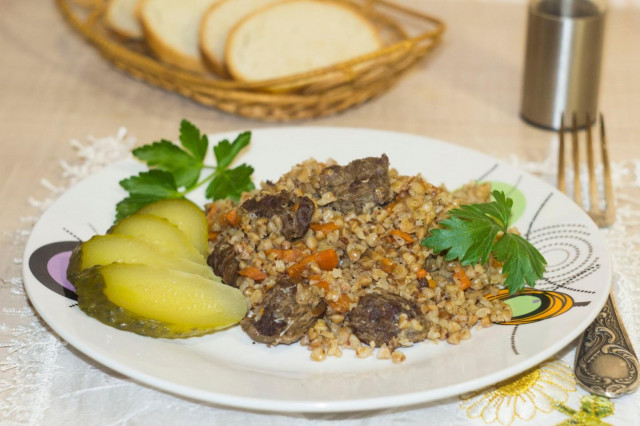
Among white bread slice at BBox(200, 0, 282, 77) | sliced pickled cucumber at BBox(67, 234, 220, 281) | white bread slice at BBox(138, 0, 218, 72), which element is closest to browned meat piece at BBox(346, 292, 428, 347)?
sliced pickled cucumber at BBox(67, 234, 220, 281)

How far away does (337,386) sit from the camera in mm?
2270

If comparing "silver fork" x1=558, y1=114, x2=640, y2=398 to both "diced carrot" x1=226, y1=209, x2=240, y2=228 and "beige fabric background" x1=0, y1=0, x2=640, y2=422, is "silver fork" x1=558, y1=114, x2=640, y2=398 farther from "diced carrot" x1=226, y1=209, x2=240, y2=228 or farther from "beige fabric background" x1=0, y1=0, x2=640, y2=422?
"beige fabric background" x1=0, y1=0, x2=640, y2=422

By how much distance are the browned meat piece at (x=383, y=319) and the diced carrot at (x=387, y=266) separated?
15 centimetres

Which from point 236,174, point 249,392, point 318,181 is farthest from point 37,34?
point 249,392

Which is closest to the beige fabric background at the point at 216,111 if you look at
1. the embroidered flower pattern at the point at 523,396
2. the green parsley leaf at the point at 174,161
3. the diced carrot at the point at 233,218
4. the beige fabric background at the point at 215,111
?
the beige fabric background at the point at 215,111

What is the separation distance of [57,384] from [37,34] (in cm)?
348

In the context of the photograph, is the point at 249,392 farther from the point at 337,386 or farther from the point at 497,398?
the point at 497,398

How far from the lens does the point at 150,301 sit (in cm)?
244

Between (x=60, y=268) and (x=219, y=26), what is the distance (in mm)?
2428

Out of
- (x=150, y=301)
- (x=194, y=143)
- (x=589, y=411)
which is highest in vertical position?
(x=194, y=143)

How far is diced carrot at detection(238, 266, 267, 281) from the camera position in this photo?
2.75 metres

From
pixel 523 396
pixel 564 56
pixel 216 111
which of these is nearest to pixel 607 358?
pixel 523 396

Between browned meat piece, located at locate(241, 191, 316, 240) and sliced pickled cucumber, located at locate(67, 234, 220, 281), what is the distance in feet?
1.14

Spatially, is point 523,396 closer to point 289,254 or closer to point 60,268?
point 289,254
